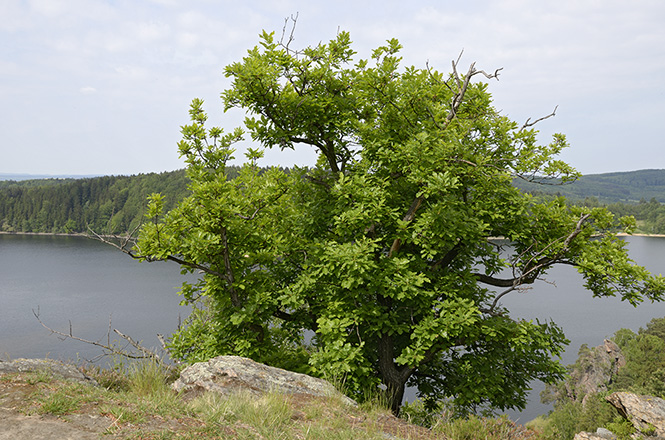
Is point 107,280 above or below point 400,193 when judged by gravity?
below

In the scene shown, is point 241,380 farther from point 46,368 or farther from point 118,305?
point 118,305

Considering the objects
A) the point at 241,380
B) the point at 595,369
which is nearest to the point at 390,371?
the point at 241,380

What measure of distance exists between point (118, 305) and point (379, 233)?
59.5m

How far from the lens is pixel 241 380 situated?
7039 mm

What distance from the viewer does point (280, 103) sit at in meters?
11.2

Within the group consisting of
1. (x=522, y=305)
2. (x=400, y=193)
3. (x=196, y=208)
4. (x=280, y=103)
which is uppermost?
(x=280, y=103)

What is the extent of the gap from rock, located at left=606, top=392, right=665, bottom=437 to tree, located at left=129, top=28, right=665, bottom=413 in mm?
1623

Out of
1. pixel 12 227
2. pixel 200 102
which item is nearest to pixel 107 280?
pixel 200 102

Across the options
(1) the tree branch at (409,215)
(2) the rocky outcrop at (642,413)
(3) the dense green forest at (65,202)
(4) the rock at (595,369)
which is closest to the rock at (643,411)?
(2) the rocky outcrop at (642,413)

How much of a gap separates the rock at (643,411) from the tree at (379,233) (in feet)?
5.32

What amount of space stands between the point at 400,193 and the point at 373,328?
3956 millimetres

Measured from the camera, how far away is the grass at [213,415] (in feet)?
15.8

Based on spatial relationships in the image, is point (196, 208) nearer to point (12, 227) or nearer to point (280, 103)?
point (280, 103)

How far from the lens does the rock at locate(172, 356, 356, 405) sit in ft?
22.1
